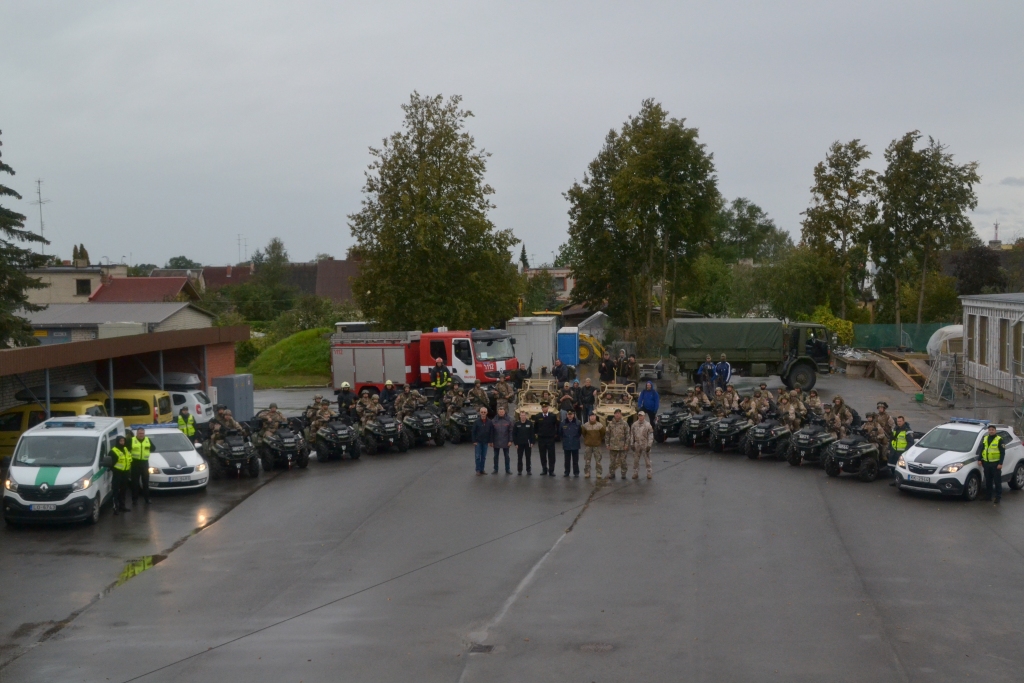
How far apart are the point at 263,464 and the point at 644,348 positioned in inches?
1193

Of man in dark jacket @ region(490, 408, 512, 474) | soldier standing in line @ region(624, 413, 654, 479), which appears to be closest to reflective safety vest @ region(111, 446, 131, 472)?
man in dark jacket @ region(490, 408, 512, 474)

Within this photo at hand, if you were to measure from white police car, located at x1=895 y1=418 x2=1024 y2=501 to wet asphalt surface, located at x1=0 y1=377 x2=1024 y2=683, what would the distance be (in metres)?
0.46

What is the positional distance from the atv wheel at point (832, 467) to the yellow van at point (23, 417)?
16531 mm

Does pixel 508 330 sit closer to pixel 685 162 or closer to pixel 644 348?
pixel 644 348

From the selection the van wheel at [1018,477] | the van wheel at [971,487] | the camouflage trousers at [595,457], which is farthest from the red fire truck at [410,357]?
the van wheel at [971,487]

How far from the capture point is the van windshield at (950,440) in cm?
1841

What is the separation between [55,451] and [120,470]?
114 cm

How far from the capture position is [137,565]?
46.6ft

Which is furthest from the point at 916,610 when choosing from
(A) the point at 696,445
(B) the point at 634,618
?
(A) the point at 696,445

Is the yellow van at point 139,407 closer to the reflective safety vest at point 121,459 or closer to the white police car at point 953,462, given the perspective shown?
the reflective safety vest at point 121,459

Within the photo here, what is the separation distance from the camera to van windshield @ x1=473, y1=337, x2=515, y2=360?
1464 inches

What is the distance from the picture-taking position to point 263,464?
72.2 feet

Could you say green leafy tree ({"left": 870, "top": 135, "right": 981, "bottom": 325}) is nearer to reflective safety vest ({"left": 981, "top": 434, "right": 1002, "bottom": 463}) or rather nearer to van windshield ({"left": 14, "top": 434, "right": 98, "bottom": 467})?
reflective safety vest ({"left": 981, "top": 434, "right": 1002, "bottom": 463})

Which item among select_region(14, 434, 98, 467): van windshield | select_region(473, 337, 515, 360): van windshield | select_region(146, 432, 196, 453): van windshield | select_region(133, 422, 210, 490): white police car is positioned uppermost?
select_region(473, 337, 515, 360): van windshield
